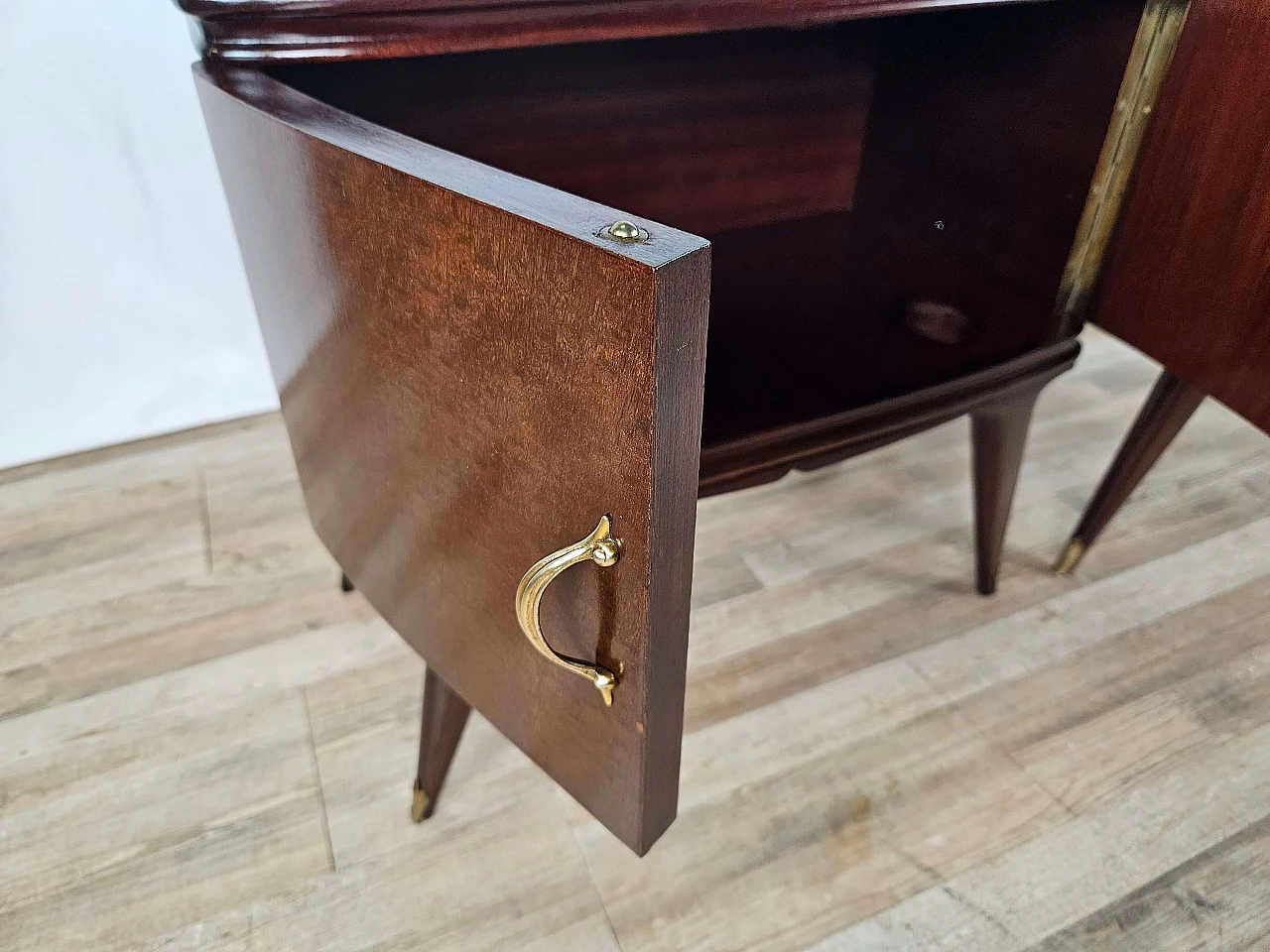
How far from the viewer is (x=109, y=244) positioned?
1.08 m

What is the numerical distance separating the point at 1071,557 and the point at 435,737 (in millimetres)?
764

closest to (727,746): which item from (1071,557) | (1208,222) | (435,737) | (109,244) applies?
(435,737)

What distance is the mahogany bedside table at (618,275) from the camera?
34 cm

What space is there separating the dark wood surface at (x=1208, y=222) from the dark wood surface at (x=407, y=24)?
1.32 ft

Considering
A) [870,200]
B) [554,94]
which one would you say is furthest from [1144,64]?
[554,94]

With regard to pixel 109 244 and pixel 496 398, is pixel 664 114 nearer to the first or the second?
pixel 496 398

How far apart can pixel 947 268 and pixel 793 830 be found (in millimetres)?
536

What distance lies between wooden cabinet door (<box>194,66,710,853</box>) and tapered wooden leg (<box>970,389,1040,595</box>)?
46cm

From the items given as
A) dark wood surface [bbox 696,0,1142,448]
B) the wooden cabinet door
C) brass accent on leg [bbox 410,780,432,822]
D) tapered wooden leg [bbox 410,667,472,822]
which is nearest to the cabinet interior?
dark wood surface [bbox 696,0,1142,448]

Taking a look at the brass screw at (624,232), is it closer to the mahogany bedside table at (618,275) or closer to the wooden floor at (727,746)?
the mahogany bedside table at (618,275)

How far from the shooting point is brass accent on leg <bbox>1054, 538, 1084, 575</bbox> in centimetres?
102

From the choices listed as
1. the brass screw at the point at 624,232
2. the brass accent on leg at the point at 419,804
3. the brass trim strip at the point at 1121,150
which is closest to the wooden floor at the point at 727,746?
the brass accent on leg at the point at 419,804

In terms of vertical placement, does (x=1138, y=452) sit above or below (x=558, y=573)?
below

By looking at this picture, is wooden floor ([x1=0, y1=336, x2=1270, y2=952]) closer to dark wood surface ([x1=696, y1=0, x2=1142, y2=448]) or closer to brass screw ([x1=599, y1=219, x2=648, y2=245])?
dark wood surface ([x1=696, y1=0, x2=1142, y2=448])
